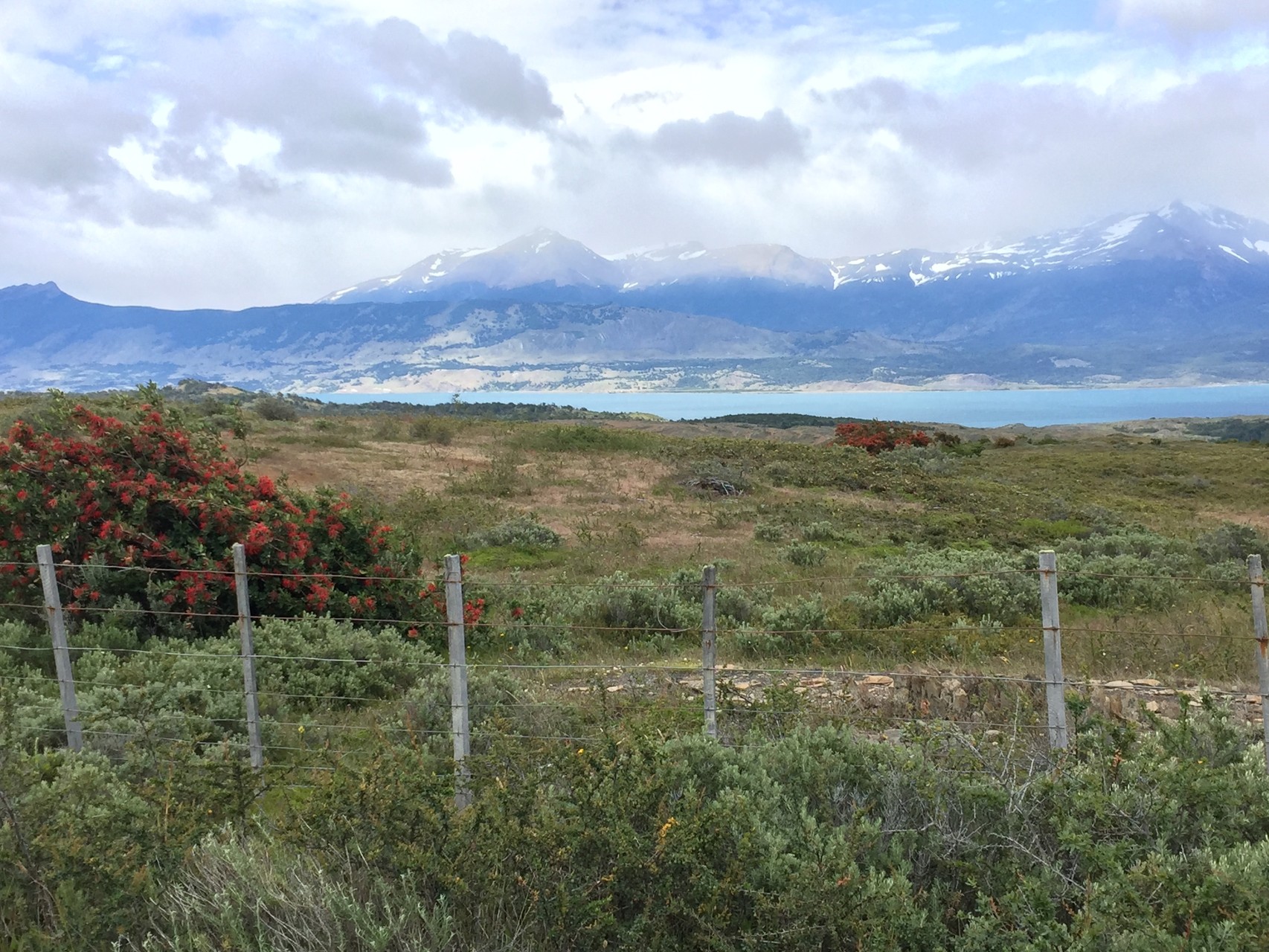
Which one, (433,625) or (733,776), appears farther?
(433,625)

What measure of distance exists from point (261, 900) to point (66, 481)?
24.7 ft

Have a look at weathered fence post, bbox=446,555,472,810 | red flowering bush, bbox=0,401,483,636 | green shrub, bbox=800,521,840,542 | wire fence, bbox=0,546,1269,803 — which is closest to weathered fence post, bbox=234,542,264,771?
wire fence, bbox=0,546,1269,803

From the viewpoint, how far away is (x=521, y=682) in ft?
22.8

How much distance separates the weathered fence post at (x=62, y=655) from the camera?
545 centimetres

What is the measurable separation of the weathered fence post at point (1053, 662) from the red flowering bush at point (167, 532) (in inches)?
234

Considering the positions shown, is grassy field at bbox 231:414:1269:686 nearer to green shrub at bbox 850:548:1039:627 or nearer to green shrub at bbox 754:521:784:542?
green shrub at bbox 754:521:784:542

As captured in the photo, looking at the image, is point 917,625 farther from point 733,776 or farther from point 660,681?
point 733,776

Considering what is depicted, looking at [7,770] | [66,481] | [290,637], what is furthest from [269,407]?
[7,770]

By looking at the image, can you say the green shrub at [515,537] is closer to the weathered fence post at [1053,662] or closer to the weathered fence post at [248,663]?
the weathered fence post at [248,663]

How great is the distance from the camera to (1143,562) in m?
13.2

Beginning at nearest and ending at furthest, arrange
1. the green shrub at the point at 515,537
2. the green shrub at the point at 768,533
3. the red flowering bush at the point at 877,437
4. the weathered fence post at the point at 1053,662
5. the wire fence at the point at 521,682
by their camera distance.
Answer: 1. the weathered fence post at the point at 1053,662
2. the wire fence at the point at 521,682
3. the green shrub at the point at 515,537
4. the green shrub at the point at 768,533
5. the red flowering bush at the point at 877,437

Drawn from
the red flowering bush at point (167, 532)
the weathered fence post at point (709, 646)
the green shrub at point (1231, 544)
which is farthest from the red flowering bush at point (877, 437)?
the weathered fence post at point (709, 646)

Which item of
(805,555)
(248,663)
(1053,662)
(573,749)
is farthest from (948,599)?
(248,663)

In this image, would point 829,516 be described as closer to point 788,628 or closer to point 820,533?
point 820,533
